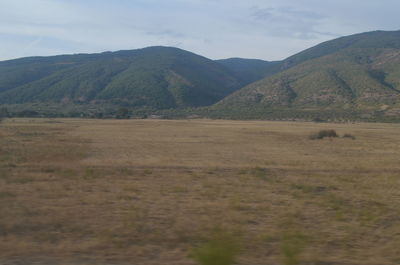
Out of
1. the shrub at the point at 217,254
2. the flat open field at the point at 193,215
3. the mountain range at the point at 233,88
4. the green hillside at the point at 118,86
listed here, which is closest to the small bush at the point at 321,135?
the flat open field at the point at 193,215

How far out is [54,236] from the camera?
32.7 feet

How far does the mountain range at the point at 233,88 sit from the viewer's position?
375 feet

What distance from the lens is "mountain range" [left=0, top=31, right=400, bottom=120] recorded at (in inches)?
4505

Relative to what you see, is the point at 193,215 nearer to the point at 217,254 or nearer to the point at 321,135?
the point at 217,254

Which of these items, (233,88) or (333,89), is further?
(233,88)

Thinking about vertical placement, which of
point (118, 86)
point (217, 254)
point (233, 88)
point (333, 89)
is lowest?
point (217, 254)

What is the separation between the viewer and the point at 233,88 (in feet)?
636

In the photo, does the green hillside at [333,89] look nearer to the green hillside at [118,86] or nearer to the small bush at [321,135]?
the green hillside at [118,86]

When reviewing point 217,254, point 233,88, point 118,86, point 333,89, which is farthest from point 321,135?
point 233,88

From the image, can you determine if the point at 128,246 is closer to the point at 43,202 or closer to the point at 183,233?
the point at 183,233

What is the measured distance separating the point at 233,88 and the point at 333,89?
74.7 metres

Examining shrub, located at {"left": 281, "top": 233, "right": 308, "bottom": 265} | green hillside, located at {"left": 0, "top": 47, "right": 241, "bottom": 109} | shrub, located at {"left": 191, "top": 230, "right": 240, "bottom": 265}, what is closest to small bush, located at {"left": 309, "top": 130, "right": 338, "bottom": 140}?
shrub, located at {"left": 281, "top": 233, "right": 308, "bottom": 265}

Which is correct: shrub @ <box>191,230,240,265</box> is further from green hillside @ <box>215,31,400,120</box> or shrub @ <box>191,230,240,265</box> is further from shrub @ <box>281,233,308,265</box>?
green hillside @ <box>215,31,400,120</box>

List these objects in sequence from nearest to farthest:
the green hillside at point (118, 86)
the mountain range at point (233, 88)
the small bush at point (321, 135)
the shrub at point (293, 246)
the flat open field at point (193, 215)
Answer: the shrub at point (293, 246), the flat open field at point (193, 215), the small bush at point (321, 135), the mountain range at point (233, 88), the green hillside at point (118, 86)
